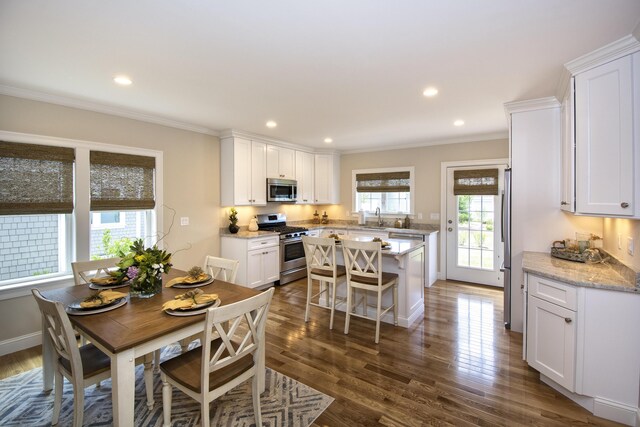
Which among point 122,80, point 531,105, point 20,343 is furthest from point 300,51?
point 20,343

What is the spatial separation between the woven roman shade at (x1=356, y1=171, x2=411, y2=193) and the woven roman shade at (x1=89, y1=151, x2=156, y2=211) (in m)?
3.84

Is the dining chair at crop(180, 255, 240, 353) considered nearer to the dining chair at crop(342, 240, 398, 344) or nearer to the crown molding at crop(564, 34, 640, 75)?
the dining chair at crop(342, 240, 398, 344)

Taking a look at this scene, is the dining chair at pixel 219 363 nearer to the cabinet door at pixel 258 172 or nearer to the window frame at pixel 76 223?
the window frame at pixel 76 223

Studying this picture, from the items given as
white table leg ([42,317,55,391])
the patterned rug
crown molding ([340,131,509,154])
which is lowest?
the patterned rug

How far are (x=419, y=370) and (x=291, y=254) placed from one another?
3076mm

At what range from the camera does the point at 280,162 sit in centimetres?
541

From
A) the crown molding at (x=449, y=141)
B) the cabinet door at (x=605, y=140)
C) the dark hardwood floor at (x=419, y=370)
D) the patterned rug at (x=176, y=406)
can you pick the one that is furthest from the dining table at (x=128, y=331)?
the crown molding at (x=449, y=141)

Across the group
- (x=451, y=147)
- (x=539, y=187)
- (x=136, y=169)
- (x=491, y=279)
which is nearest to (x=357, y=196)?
(x=451, y=147)

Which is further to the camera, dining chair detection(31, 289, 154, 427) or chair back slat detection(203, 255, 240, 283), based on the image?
chair back slat detection(203, 255, 240, 283)

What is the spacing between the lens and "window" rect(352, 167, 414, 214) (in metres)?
5.71

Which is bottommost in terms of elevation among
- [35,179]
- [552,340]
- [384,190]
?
[552,340]

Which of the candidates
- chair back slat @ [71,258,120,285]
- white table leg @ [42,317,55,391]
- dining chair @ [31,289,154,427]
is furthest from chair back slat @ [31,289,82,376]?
chair back slat @ [71,258,120,285]

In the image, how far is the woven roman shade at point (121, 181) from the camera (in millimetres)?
3349

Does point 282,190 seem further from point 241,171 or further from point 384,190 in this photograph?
point 384,190
